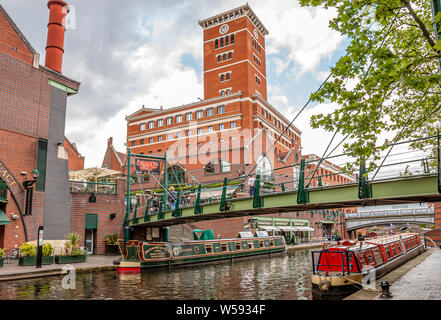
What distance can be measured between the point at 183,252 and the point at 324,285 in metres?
11.7

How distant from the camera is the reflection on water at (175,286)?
1268 cm

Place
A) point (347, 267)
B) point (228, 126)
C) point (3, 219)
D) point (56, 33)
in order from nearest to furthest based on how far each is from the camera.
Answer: point (347, 267), point (3, 219), point (56, 33), point (228, 126)

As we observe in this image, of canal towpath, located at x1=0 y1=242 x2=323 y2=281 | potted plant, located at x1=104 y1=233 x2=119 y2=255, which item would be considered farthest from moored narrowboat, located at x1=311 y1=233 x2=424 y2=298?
potted plant, located at x1=104 y1=233 x2=119 y2=255

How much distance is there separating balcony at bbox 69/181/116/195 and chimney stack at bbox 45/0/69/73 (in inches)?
441

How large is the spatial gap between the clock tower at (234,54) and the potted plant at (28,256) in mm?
43086

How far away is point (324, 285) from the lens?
1176 centimetres

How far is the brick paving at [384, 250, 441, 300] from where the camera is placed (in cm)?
927

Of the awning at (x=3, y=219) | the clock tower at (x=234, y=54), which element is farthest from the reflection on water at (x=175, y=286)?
the clock tower at (x=234, y=54)

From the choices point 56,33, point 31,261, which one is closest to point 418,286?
point 31,261

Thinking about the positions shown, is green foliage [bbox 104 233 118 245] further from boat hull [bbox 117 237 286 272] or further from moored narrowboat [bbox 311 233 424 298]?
moored narrowboat [bbox 311 233 424 298]

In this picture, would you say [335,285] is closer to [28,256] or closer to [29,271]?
[29,271]

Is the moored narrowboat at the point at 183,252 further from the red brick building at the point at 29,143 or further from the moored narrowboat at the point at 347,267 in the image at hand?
the moored narrowboat at the point at 347,267
